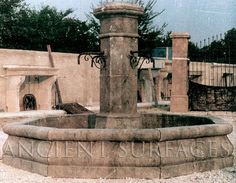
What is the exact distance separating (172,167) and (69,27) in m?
27.6

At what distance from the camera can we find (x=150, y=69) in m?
23.7

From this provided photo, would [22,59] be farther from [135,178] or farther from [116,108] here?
[135,178]

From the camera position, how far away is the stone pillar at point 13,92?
1616 cm

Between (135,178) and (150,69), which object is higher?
(150,69)

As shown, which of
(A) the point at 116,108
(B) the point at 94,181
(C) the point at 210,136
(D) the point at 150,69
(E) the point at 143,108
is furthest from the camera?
(D) the point at 150,69

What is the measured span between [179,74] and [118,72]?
345 inches

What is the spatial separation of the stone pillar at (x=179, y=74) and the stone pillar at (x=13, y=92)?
546 centimetres

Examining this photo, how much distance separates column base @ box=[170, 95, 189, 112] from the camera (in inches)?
620

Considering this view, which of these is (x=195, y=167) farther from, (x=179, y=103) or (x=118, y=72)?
(x=179, y=103)

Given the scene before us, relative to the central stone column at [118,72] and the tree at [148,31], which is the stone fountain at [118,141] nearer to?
the central stone column at [118,72]

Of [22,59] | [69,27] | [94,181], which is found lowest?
[94,181]

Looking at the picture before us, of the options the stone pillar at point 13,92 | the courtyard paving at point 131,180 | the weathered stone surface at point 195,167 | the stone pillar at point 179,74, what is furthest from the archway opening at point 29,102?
the weathered stone surface at point 195,167

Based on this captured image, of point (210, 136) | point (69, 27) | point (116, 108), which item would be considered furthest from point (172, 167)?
point (69, 27)

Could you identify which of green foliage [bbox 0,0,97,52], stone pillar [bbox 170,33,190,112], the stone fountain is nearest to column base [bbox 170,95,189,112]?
stone pillar [bbox 170,33,190,112]
